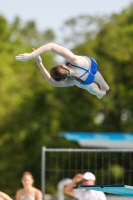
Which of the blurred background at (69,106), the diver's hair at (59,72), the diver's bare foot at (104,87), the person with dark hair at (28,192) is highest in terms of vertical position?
the blurred background at (69,106)

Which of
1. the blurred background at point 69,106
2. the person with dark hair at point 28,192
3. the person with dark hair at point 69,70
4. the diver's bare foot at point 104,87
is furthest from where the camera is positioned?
the blurred background at point 69,106

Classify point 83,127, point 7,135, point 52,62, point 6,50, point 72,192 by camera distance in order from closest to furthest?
point 72,192 → point 83,127 → point 7,135 → point 6,50 → point 52,62

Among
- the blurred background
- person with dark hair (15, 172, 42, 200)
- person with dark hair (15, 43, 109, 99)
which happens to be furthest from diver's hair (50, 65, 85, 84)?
the blurred background

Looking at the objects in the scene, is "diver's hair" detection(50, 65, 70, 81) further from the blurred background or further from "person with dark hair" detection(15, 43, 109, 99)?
the blurred background

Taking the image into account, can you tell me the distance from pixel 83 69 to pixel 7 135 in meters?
29.9

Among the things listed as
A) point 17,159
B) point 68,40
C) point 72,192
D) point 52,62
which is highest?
point 52,62

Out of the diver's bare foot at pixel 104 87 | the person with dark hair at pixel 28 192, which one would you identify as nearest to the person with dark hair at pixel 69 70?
the diver's bare foot at pixel 104 87

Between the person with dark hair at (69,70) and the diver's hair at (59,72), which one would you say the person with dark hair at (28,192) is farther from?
the diver's hair at (59,72)

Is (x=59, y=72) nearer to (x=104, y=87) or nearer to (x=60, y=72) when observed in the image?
(x=60, y=72)

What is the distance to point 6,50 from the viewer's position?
44.0m

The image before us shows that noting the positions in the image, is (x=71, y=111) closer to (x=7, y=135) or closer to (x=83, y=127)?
(x=83, y=127)

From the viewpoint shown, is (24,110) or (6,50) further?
(6,50)

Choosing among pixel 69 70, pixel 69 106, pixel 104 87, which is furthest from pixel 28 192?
pixel 69 106

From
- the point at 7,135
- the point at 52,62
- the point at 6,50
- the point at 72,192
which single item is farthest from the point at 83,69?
the point at 52,62
